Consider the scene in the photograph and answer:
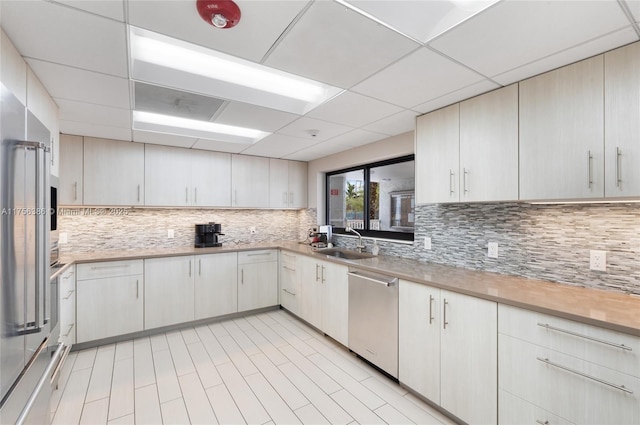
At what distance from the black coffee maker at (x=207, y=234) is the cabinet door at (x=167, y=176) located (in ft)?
1.24

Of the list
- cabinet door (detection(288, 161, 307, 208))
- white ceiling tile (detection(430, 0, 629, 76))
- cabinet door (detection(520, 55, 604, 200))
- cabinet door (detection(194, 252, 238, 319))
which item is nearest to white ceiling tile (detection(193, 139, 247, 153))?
cabinet door (detection(288, 161, 307, 208))

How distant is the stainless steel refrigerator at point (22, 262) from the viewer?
103cm

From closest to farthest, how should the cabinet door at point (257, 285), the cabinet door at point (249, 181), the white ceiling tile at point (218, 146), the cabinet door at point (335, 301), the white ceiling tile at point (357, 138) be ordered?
1. the cabinet door at point (335, 301)
2. the white ceiling tile at point (357, 138)
3. the white ceiling tile at point (218, 146)
4. the cabinet door at point (257, 285)
5. the cabinet door at point (249, 181)

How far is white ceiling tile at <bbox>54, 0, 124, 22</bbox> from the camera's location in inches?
47.0

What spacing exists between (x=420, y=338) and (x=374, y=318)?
0.46m

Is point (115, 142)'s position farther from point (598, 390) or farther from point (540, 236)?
point (598, 390)

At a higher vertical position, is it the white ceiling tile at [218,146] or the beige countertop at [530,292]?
the white ceiling tile at [218,146]

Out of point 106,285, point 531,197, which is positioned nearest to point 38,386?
point 106,285

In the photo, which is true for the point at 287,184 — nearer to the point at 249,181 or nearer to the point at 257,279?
the point at 249,181

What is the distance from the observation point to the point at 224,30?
137 centimetres

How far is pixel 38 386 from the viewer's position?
133 cm

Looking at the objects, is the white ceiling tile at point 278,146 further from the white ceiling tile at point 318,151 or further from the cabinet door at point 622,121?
the cabinet door at point 622,121

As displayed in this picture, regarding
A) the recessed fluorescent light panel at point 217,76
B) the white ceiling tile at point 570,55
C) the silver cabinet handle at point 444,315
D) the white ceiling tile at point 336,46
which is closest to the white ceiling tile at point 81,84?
the recessed fluorescent light panel at point 217,76

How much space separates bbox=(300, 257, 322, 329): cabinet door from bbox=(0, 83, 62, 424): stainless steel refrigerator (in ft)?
7.39
